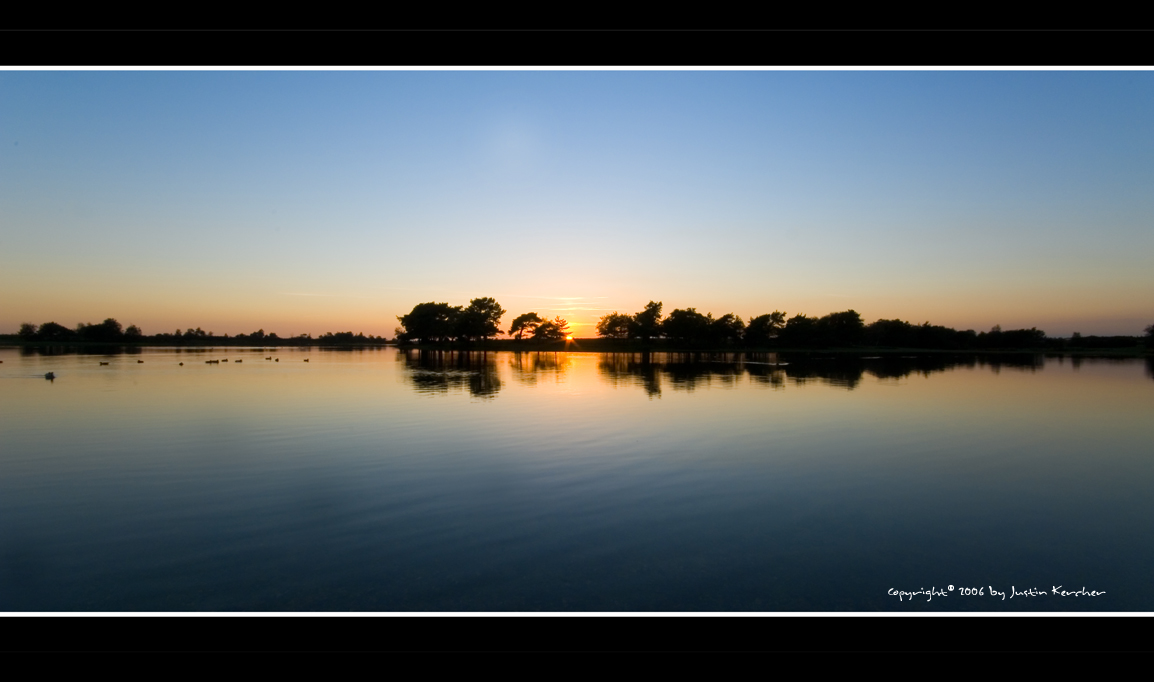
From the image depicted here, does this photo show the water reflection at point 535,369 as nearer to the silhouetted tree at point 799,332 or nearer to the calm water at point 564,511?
the calm water at point 564,511

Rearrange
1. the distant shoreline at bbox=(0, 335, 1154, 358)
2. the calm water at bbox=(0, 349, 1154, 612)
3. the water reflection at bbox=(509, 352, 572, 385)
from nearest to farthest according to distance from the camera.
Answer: the calm water at bbox=(0, 349, 1154, 612), the water reflection at bbox=(509, 352, 572, 385), the distant shoreline at bbox=(0, 335, 1154, 358)

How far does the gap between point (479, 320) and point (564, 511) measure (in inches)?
4580

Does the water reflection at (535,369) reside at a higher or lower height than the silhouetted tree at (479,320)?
lower

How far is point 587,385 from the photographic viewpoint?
32.3 metres

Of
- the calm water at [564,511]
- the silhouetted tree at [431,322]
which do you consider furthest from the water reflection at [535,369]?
the silhouetted tree at [431,322]

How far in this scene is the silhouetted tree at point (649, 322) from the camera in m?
122

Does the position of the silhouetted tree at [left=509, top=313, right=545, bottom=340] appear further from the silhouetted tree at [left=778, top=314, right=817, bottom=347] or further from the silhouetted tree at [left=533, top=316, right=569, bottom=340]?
the silhouetted tree at [left=778, top=314, right=817, bottom=347]

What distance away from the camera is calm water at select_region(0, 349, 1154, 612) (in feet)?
20.0

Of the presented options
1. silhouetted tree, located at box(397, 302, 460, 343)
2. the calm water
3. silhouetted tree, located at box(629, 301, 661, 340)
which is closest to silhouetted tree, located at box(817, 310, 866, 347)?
silhouetted tree, located at box(629, 301, 661, 340)

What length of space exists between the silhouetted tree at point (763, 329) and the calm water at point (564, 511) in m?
102

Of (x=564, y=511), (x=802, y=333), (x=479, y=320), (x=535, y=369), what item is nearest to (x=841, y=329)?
(x=802, y=333)

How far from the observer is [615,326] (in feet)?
442

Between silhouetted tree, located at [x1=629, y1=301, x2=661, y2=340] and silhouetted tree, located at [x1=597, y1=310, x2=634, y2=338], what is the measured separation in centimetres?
733
